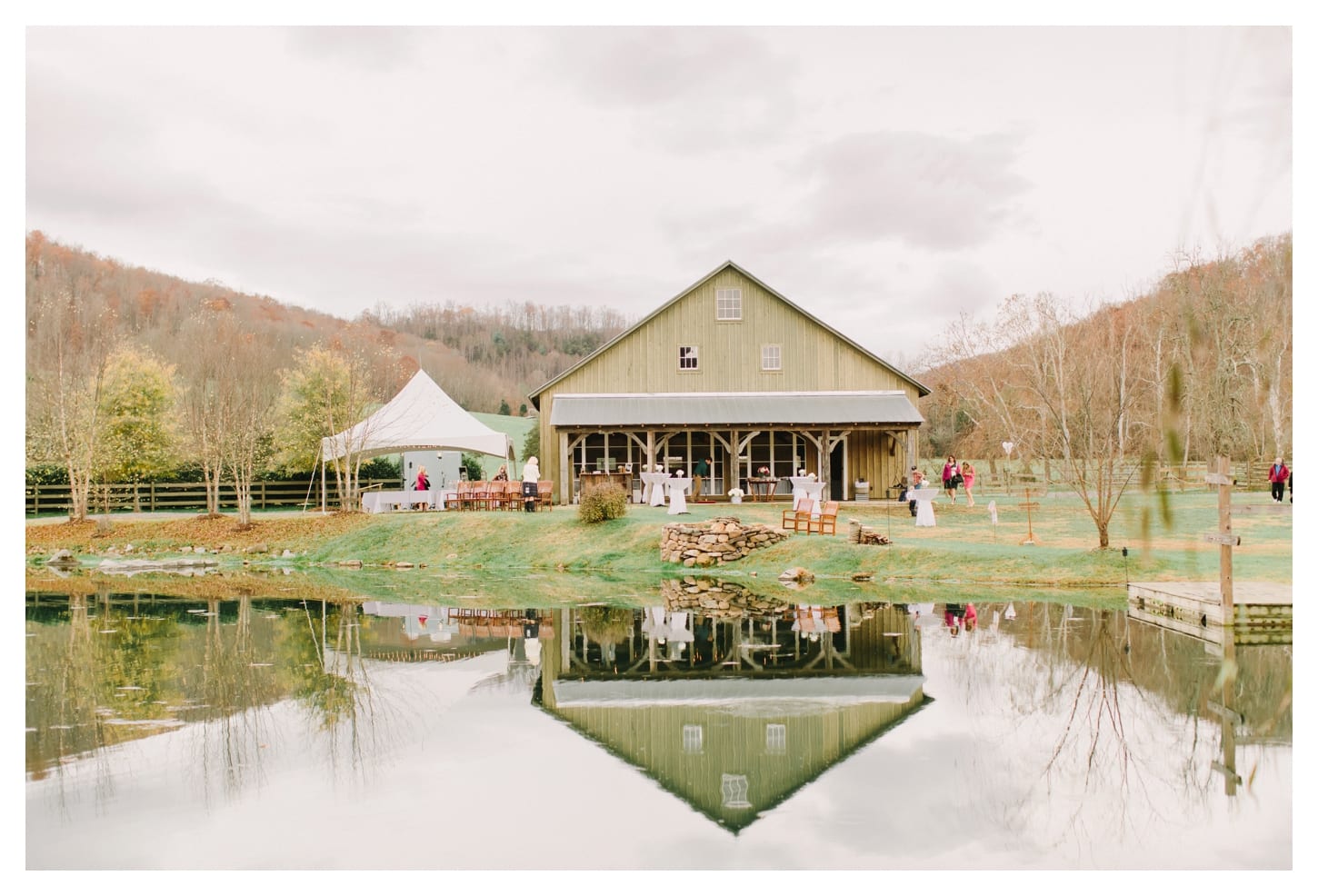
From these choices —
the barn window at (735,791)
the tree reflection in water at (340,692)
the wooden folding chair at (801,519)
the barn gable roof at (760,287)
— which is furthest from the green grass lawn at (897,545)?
the barn window at (735,791)

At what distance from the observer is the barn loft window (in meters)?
23.2

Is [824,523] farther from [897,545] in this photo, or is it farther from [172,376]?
[172,376]

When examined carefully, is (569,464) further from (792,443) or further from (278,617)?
(278,617)

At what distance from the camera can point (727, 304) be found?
→ 23.2 meters

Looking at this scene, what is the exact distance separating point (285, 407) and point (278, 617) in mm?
16941

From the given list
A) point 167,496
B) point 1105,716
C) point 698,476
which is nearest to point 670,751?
point 1105,716

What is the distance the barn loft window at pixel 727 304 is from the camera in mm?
23156

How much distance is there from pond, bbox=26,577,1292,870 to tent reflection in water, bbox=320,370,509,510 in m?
12.2

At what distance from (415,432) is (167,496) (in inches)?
215

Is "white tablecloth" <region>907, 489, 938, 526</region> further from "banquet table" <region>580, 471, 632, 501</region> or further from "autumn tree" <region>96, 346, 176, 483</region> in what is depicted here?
"autumn tree" <region>96, 346, 176, 483</region>

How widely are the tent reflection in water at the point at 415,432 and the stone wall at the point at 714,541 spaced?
28.2ft

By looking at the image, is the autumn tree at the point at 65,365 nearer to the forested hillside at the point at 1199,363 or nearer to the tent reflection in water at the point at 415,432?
the tent reflection in water at the point at 415,432

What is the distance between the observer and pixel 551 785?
231 inches
